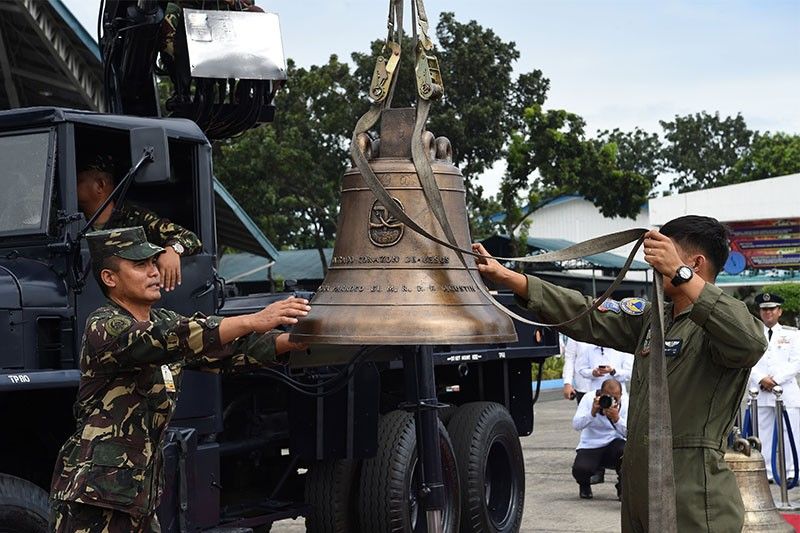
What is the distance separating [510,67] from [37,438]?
24135mm

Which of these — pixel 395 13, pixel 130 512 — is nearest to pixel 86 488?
pixel 130 512

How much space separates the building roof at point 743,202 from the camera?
1378 inches

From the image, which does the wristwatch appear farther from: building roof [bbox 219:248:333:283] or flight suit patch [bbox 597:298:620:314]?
building roof [bbox 219:248:333:283]

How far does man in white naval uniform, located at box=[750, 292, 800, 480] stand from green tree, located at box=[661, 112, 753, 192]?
245 feet

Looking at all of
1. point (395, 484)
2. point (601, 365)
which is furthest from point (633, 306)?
point (601, 365)

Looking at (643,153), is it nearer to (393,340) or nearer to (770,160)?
(770,160)

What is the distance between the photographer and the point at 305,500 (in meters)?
7.65

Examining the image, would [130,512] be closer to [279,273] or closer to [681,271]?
[681,271]

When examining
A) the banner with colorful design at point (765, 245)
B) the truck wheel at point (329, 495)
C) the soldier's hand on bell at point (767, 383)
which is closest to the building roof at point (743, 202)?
the banner with colorful design at point (765, 245)

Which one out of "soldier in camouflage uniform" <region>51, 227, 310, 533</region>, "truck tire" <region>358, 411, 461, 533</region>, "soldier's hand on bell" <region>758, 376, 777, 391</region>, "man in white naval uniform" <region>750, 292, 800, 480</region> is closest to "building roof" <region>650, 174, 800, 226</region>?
"man in white naval uniform" <region>750, 292, 800, 480</region>

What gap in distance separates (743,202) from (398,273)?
32.5 meters

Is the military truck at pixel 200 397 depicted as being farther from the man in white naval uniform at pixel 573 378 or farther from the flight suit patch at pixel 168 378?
the man in white naval uniform at pixel 573 378

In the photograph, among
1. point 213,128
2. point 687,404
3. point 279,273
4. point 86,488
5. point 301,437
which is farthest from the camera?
point 279,273

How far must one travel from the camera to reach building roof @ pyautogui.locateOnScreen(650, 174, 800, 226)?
35000mm
